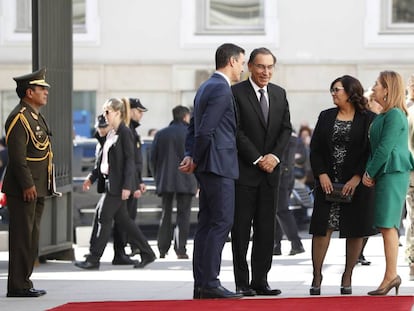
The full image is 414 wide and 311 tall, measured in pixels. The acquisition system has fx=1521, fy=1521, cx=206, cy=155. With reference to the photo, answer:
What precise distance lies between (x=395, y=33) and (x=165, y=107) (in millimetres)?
5618

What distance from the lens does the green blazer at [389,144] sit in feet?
40.4

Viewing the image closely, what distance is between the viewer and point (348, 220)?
1250cm

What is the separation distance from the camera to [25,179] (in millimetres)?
12492

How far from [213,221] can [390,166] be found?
5.08 ft

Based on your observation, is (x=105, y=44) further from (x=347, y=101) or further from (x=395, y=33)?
(x=347, y=101)

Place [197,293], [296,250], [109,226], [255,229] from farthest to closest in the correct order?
1. [296,250]
2. [109,226]
3. [255,229]
4. [197,293]

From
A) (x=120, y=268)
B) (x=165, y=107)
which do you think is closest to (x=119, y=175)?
(x=120, y=268)

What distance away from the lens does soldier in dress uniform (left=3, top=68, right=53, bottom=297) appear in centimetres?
1257

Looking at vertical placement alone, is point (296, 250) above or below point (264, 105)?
below

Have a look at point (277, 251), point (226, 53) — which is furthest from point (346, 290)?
point (277, 251)

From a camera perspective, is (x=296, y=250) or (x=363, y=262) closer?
(x=363, y=262)

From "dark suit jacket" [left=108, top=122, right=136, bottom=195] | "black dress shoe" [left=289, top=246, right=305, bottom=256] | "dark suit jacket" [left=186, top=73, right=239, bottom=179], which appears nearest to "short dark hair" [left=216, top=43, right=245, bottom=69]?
"dark suit jacket" [left=186, top=73, right=239, bottom=179]

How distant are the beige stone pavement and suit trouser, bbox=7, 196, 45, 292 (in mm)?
205

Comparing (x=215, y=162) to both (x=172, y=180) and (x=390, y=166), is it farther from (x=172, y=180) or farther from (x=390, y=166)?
(x=172, y=180)
